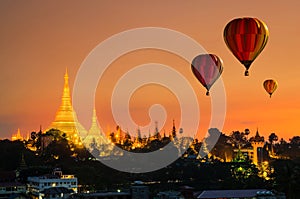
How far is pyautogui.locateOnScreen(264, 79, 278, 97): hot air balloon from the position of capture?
118ft

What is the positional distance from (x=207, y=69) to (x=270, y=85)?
850 centimetres

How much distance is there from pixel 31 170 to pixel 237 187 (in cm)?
1423

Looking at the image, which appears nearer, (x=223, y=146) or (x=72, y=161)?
(x=72, y=161)

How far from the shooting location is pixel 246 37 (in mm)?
24359

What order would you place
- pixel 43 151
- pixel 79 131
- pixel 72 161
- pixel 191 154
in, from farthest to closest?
pixel 79 131 < pixel 191 154 < pixel 43 151 < pixel 72 161

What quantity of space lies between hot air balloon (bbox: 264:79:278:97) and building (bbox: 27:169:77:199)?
517 inches

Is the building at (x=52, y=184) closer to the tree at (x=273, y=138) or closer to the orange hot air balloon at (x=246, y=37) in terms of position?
the orange hot air balloon at (x=246, y=37)

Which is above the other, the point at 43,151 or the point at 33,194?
the point at 43,151

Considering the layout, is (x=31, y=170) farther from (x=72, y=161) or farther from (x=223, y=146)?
(x=223, y=146)

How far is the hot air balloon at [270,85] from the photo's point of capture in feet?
118

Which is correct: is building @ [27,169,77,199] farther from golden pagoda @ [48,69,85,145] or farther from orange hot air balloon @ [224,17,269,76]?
golden pagoda @ [48,69,85,145]

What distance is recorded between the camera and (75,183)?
1658 inches

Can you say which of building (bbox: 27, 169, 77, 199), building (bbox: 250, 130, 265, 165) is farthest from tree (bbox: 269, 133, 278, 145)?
building (bbox: 27, 169, 77, 199)

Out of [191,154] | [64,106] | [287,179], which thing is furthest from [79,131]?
[287,179]
